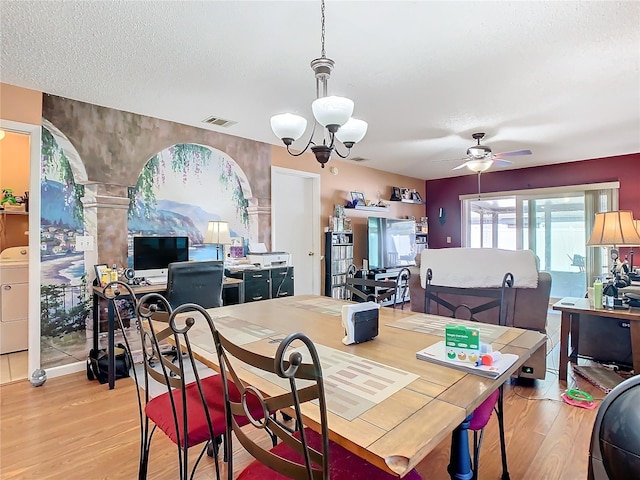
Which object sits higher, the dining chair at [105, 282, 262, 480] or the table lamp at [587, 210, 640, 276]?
the table lamp at [587, 210, 640, 276]

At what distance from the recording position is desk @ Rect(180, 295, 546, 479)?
76 centimetres

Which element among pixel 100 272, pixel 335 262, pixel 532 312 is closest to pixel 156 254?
pixel 100 272

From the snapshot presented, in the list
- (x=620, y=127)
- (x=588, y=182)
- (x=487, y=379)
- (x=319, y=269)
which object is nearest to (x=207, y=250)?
(x=319, y=269)

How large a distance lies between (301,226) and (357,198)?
3.72 feet

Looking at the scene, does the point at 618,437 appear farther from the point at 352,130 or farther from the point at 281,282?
the point at 281,282

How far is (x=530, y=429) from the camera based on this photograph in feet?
6.95

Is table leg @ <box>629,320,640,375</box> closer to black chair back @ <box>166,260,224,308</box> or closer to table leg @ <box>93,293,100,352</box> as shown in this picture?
black chair back @ <box>166,260,224,308</box>

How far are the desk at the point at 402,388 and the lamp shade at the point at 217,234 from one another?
1.96 metres

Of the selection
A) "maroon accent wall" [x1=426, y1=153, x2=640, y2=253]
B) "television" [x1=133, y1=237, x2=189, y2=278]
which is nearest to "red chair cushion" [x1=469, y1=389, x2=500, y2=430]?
"television" [x1=133, y1=237, x2=189, y2=278]

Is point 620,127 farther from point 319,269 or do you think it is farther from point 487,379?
point 487,379

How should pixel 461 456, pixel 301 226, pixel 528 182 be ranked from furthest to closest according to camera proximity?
pixel 528 182, pixel 301 226, pixel 461 456

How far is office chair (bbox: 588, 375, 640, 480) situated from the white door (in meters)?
4.33

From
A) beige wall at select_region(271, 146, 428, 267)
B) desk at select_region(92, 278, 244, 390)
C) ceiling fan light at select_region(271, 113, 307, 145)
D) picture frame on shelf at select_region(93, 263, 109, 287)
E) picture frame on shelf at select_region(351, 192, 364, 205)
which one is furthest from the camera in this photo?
picture frame on shelf at select_region(351, 192, 364, 205)

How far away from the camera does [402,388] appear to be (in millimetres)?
1018
